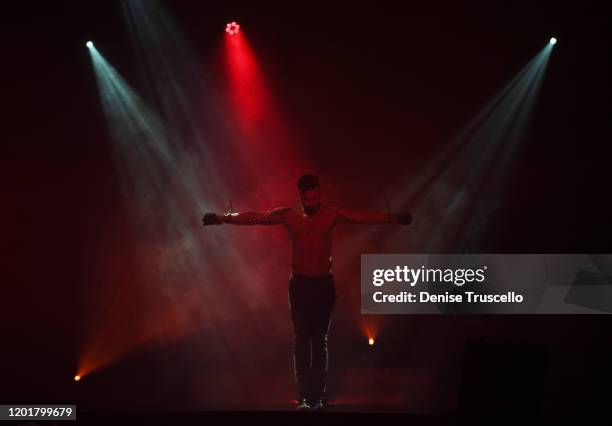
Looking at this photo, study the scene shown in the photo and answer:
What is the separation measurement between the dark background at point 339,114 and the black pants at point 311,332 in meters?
2.40

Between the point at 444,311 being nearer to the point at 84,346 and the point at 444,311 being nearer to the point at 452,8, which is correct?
the point at 452,8

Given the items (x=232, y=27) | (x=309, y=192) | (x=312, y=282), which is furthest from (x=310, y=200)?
(x=232, y=27)

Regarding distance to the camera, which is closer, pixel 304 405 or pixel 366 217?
Result: pixel 304 405

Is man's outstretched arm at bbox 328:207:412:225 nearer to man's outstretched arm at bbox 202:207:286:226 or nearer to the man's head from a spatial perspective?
the man's head

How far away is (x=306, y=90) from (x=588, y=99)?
13.6 feet

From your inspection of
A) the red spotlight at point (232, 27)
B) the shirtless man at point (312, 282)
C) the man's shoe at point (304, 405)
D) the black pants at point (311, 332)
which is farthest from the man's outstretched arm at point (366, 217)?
the red spotlight at point (232, 27)

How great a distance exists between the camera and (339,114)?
7812 mm

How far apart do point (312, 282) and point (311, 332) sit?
0.54 m

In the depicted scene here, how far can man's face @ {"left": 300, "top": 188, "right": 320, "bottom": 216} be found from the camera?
5508 mm

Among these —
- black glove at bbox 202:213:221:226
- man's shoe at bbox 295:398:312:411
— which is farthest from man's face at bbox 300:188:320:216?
man's shoe at bbox 295:398:312:411

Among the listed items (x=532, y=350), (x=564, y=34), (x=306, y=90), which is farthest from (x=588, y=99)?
(x=532, y=350)

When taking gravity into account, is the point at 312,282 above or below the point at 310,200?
below

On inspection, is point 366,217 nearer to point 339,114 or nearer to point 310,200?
point 310,200

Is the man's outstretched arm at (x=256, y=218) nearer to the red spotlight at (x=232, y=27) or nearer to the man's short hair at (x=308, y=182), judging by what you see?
the man's short hair at (x=308, y=182)
